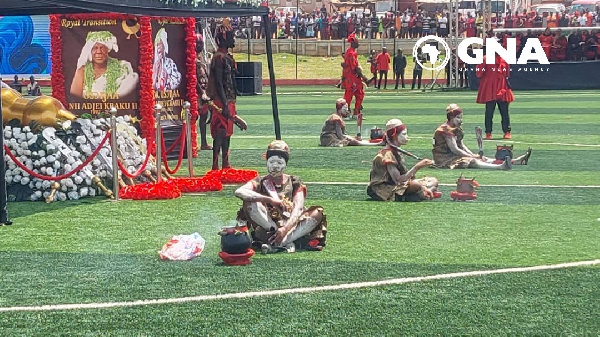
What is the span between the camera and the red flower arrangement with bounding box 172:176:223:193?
15.5 meters

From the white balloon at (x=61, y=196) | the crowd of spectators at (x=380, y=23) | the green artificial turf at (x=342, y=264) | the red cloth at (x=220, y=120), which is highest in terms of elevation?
the crowd of spectators at (x=380, y=23)

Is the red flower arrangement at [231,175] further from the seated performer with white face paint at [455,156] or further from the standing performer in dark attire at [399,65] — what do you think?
the standing performer in dark attire at [399,65]

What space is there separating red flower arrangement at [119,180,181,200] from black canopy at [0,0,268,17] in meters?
2.42

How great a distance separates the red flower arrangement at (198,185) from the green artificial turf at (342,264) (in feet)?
1.30

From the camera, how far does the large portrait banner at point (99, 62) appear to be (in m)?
18.1

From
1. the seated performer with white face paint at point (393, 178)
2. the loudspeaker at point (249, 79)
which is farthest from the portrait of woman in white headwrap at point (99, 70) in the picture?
the loudspeaker at point (249, 79)

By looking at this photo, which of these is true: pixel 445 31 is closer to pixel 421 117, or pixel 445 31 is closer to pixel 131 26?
pixel 421 117

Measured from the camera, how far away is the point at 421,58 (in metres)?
51.9

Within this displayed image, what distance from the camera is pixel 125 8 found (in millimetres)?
12984

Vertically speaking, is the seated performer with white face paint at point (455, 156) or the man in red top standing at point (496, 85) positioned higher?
the man in red top standing at point (496, 85)

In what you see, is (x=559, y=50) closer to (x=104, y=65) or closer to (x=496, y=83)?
(x=496, y=83)

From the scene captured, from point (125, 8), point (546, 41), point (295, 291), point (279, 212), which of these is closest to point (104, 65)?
point (125, 8)

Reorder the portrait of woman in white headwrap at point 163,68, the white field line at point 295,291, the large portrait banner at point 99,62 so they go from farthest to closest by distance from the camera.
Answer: the portrait of woman in white headwrap at point 163,68 → the large portrait banner at point 99,62 → the white field line at point 295,291

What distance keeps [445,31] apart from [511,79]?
1376cm
